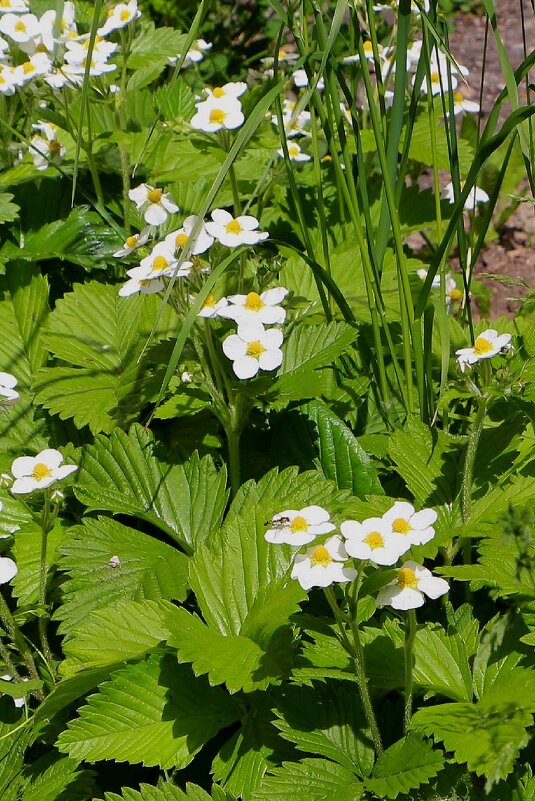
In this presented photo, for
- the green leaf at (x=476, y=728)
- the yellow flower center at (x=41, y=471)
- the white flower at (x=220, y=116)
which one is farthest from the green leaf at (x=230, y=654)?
the white flower at (x=220, y=116)

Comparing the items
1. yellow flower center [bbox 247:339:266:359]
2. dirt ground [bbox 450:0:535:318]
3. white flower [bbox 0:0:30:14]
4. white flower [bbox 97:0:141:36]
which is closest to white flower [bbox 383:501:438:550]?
yellow flower center [bbox 247:339:266:359]

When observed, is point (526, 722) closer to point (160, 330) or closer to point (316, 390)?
point (316, 390)

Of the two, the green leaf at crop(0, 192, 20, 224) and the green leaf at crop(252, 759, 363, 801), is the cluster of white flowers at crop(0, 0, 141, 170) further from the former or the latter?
the green leaf at crop(252, 759, 363, 801)

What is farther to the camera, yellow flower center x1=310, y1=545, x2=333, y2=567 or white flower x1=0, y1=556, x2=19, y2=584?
white flower x1=0, y1=556, x2=19, y2=584

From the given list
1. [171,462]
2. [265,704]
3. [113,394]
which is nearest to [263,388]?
[171,462]

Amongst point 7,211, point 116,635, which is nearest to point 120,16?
point 7,211

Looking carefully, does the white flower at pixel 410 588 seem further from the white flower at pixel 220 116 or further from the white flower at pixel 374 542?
the white flower at pixel 220 116
